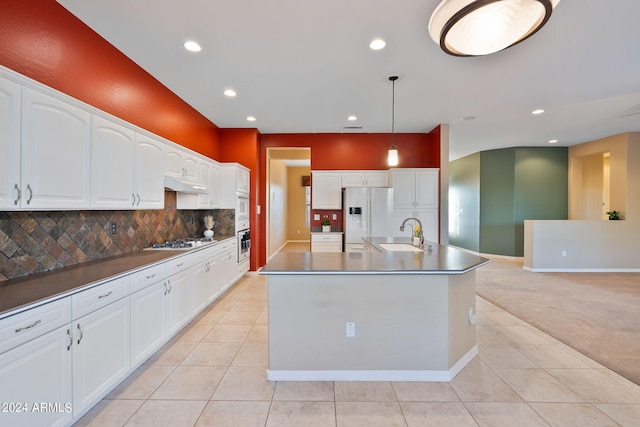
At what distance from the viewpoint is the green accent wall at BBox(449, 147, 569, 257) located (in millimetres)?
7098

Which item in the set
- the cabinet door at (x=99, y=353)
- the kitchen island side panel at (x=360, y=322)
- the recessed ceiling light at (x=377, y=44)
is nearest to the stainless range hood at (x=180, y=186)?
the cabinet door at (x=99, y=353)

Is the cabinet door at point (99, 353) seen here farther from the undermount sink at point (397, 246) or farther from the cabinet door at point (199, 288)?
the undermount sink at point (397, 246)

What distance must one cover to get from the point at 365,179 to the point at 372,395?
4228 mm

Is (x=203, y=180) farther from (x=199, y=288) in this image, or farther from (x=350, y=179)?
(x=350, y=179)

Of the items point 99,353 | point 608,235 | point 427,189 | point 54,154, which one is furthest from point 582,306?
point 54,154

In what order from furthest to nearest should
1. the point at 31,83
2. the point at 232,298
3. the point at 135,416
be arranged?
the point at 232,298 → the point at 135,416 → the point at 31,83

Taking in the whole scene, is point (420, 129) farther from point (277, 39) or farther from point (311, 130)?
point (277, 39)

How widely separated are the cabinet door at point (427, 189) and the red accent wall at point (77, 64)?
4249 mm

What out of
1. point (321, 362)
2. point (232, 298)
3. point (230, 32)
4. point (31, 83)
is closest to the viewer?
point (31, 83)

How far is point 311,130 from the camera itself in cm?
562

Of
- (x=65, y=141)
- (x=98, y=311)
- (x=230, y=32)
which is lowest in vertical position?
(x=98, y=311)

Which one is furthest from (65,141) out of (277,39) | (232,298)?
(232,298)

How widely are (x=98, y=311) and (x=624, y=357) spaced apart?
4.35 m

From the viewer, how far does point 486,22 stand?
5.05 ft
